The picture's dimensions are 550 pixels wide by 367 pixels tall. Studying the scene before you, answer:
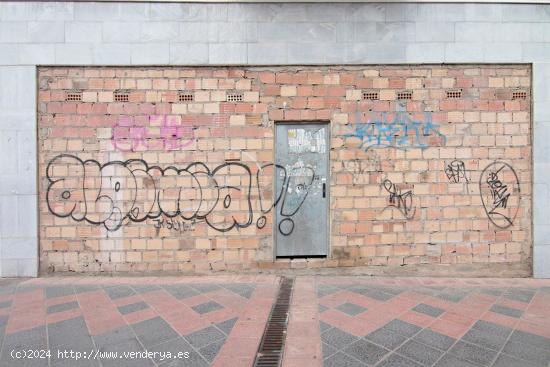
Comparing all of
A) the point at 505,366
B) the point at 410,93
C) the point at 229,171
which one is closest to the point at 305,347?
the point at 505,366

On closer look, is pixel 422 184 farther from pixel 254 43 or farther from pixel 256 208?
pixel 254 43

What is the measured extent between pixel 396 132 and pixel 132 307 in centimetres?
445

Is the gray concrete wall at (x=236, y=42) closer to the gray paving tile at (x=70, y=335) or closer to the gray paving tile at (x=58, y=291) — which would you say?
the gray paving tile at (x=58, y=291)

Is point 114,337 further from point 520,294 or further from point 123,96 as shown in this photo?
point 520,294

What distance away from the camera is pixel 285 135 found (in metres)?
4.79

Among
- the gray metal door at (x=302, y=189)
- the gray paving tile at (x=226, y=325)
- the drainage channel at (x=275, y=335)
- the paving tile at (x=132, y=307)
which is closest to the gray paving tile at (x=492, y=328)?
the drainage channel at (x=275, y=335)

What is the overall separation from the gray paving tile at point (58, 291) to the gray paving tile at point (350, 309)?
3.60 m

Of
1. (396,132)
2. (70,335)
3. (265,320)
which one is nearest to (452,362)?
(265,320)

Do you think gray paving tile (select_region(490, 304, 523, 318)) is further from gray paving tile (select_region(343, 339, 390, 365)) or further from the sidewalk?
gray paving tile (select_region(343, 339, 390, 365))

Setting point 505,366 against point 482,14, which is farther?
point 482,14

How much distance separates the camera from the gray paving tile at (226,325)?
3.04m

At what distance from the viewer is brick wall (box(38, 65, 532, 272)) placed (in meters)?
4.70

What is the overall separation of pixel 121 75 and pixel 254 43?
7.12 ft

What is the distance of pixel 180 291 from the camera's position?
4074mm
